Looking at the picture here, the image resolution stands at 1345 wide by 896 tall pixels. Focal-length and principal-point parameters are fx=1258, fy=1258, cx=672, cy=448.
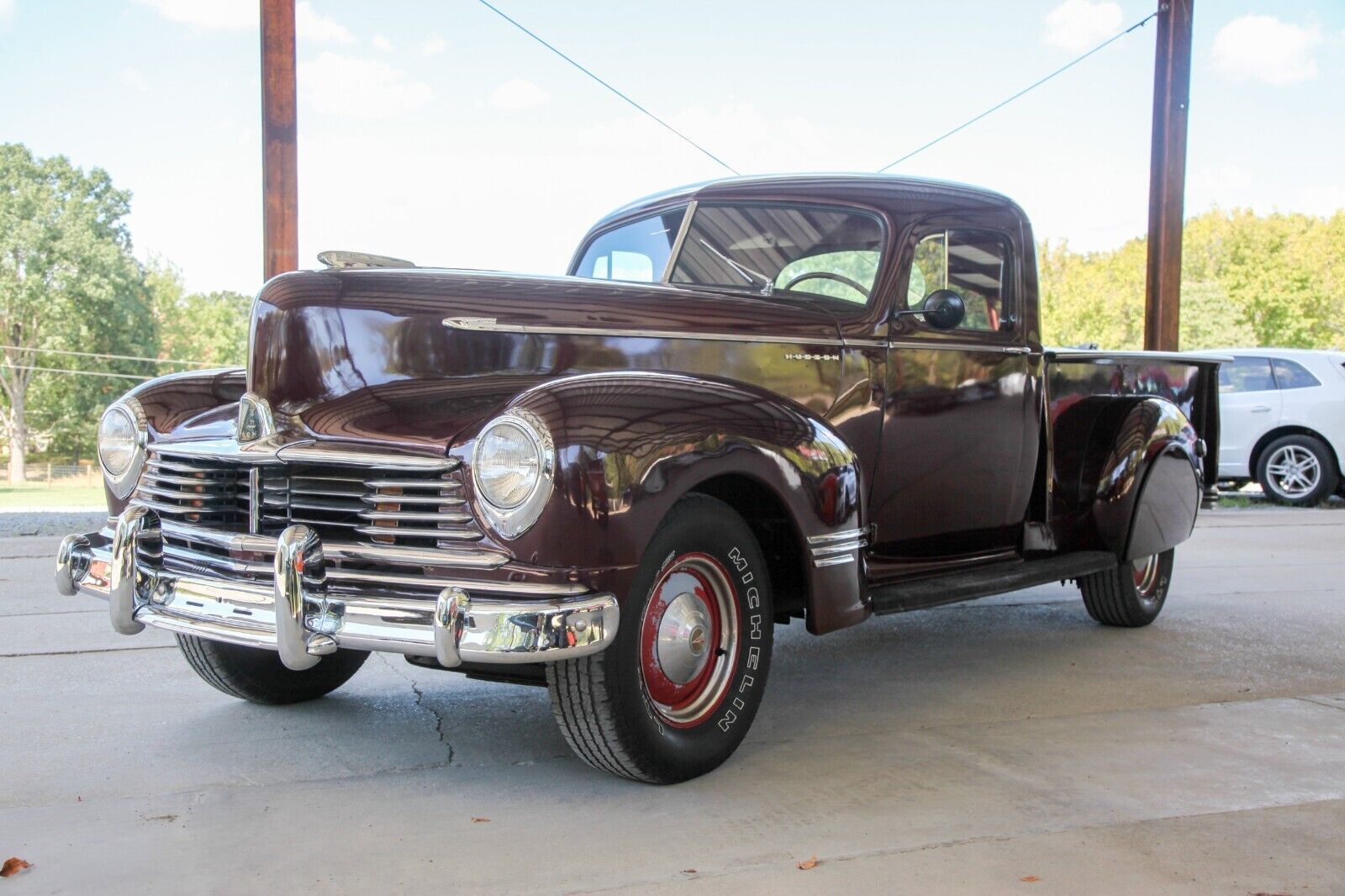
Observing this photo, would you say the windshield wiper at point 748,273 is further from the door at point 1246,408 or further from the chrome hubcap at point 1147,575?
the door at point 1246,408

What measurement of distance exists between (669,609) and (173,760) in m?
1.47

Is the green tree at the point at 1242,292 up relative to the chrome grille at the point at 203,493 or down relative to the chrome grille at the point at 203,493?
up

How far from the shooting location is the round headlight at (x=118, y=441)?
376 cm

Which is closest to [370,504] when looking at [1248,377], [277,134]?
[277,134]

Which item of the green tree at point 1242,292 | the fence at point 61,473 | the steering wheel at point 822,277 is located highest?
the green tree at point 1242,292

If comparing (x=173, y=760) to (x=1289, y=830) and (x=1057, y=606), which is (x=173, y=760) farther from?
(x=1057, y=606)

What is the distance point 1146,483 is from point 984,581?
1.19 meters

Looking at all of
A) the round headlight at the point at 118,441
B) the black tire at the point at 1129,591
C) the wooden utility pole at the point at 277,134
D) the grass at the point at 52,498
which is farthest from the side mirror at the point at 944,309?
the grass at the point at 52,498

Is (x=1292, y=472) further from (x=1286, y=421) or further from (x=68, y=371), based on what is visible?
(x=68, y=371)

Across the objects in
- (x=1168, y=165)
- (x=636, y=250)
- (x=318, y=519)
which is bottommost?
(x=318, y=519)

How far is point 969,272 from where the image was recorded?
4766 millimetres

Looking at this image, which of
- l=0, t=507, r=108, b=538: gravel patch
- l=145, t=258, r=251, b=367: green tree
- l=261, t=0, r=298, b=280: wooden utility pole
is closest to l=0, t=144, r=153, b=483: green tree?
l=145, t=258, r=251, b=367: green tree

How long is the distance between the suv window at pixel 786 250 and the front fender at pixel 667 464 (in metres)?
0.88

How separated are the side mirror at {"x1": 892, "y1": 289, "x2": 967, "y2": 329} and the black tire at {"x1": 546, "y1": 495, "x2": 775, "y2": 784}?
131cm
